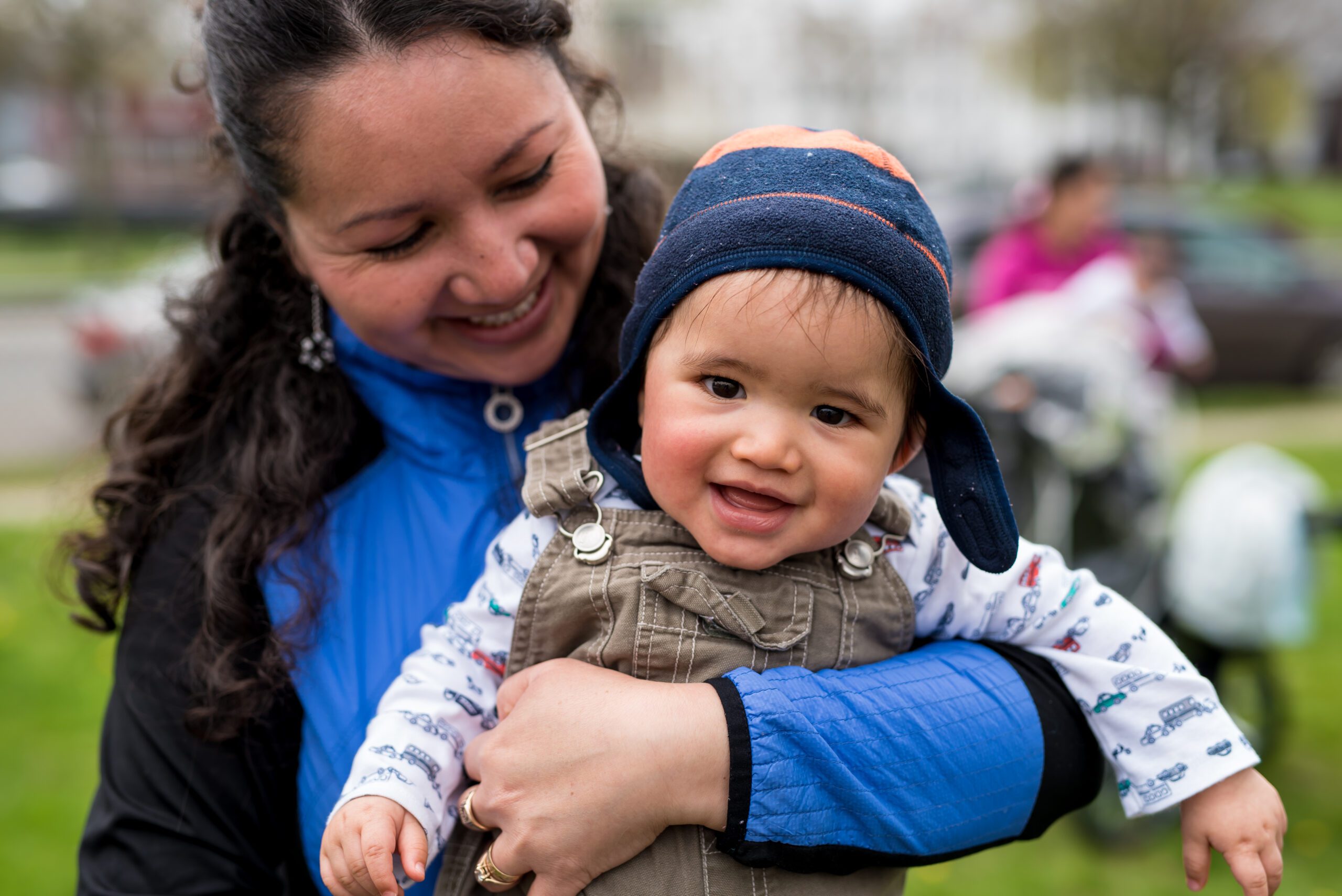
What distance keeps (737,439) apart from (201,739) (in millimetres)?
835

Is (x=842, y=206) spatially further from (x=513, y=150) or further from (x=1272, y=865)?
(x=1272, y=865)

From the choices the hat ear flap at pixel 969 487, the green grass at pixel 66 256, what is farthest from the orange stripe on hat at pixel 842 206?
the green grass at pixel 66 256

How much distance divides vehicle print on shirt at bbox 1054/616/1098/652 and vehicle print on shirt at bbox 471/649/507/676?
0.76 meters

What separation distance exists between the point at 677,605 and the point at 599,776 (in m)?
0.24

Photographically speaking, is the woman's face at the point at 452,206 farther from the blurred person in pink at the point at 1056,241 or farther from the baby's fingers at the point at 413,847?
the blurred person in pink at the point at 1056,241

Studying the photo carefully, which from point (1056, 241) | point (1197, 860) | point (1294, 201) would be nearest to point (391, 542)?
point (1197, 860)

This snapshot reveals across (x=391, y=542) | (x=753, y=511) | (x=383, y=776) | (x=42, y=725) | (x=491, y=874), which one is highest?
(x=753, y=511)

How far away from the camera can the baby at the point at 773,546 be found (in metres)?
1.31

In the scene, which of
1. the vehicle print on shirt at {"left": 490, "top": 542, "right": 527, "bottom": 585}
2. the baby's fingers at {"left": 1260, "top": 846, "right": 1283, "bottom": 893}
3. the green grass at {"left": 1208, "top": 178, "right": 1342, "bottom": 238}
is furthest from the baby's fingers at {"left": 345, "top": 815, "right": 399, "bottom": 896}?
the green grass at {"left": 1208, "top": 178, "right": 1342, "bottom": 238}

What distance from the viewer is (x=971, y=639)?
1.56 m

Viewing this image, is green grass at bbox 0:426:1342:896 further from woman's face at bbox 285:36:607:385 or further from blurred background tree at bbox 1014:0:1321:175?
blurred background tree at bbox 1014:0:1321:175

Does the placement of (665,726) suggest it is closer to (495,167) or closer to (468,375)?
(468,375)

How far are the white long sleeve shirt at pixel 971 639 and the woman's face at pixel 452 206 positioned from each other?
31 cm

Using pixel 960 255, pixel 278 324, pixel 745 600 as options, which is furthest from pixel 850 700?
pixel 960 255
